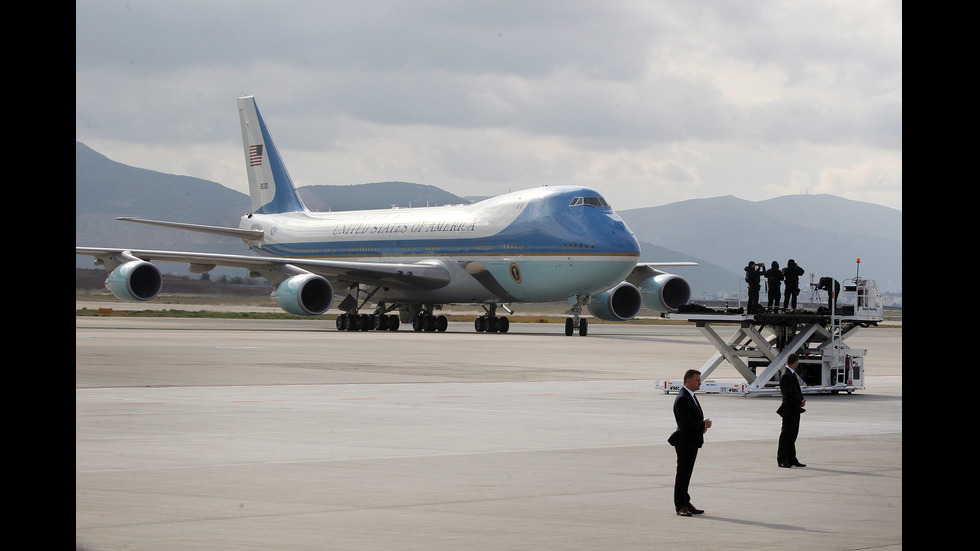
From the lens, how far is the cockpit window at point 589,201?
4897cm

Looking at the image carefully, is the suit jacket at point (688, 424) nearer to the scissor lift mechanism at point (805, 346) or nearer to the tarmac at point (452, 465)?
the tarmac at point (452, 465)

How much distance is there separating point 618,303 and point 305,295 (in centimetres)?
1394

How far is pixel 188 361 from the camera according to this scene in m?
31.7

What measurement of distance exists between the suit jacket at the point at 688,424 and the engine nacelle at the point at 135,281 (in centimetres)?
3952

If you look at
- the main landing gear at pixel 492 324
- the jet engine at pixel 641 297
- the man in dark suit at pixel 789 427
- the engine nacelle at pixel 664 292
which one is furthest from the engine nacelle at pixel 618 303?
the man in dark suit at pixel 789 427

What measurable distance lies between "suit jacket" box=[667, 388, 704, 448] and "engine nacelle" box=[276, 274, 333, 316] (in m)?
38.4

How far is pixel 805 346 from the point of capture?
25.5m

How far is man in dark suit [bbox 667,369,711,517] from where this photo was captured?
426 inches

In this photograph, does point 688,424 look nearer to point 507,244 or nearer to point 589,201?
point 589,201

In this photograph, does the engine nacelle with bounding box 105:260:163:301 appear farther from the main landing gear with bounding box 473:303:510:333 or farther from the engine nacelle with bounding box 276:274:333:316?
the main landing gear with bounding box 473:303:510:333

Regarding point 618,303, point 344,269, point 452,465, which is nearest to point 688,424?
point 452,465

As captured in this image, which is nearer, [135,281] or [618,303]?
[135,281]

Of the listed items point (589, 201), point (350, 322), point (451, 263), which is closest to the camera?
point (589, 201)
